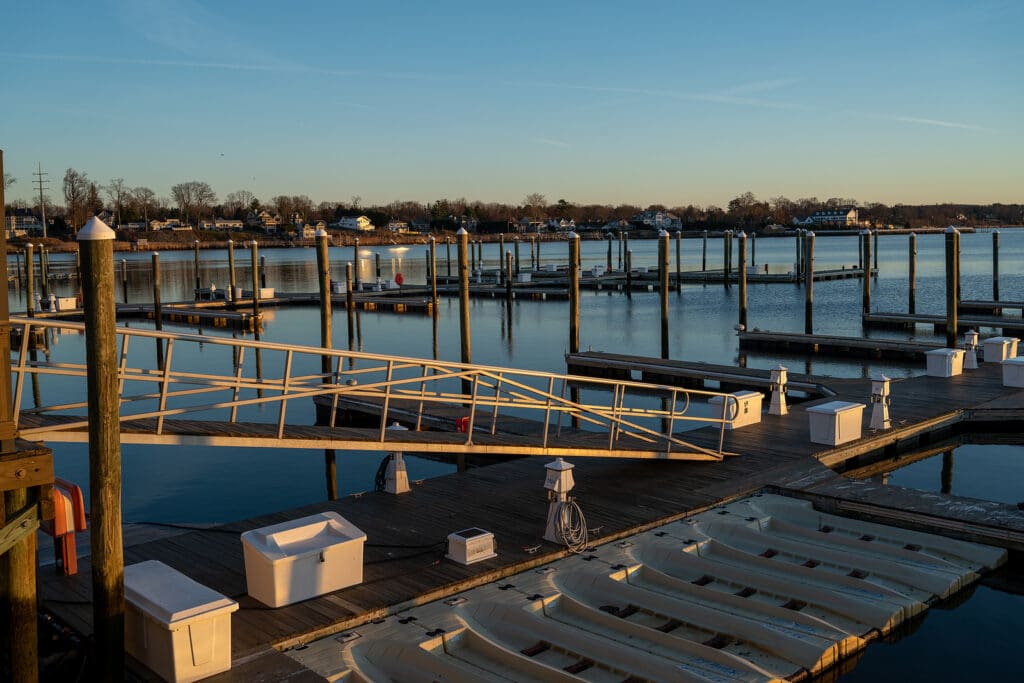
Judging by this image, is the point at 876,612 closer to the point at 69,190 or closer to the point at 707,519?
the point at 707,519

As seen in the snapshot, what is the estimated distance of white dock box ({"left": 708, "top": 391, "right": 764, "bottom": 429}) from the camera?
15.1 metres

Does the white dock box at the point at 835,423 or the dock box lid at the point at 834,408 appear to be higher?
the dock box lid at the point at 834,408

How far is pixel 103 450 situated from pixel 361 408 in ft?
43.5

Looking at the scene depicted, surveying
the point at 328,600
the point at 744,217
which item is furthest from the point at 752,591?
the point at 744,217

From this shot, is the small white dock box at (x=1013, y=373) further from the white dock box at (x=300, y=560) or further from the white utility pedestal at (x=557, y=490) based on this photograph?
the white dock box at (x=300, y=560)

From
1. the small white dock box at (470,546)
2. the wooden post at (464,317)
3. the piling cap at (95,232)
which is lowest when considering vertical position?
the small white dock box at (470,546)

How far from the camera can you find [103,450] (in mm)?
6375

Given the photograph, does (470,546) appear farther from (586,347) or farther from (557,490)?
(586,347)

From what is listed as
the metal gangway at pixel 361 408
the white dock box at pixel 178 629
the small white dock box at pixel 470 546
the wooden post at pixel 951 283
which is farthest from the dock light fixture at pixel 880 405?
the white dock box at pixel 178 629

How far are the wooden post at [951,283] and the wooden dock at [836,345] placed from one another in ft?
8.62

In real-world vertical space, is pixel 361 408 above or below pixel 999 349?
below

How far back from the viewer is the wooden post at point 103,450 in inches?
246

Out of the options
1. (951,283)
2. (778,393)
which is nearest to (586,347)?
(951,283)

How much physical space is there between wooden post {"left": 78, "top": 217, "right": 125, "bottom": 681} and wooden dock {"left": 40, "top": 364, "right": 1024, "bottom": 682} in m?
0.84
